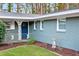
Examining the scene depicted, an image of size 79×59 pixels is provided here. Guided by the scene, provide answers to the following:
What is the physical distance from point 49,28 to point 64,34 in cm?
214

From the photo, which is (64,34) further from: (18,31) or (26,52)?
(18,31)

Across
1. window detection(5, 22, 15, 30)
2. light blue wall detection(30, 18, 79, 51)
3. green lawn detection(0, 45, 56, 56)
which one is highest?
window detection(5, 22, 15, 30)

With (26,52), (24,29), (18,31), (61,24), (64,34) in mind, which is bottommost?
(26,52)

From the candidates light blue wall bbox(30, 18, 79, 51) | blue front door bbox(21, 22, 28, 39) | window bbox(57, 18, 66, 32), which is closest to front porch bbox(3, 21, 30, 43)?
blue front door bbox(21, 22, 28, 39)

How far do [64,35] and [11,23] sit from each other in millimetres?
6175

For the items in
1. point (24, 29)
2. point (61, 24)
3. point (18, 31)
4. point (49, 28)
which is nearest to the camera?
point (61, 24)

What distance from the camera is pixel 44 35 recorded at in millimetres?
13188

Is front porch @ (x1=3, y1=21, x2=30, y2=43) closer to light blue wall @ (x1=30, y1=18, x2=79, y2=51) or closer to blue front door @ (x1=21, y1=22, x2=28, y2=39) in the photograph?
blue front door @ (x1=21, y1=22, x2=28, y2=39)

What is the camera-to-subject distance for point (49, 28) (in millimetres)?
12391

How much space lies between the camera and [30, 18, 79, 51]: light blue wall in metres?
Answer: 9.51

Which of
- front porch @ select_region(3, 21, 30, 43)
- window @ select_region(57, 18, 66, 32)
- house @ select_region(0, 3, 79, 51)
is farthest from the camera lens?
front porch @ select_region(3, 21, 30, 43)

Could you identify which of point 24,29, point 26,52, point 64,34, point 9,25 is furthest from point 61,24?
point 24,29

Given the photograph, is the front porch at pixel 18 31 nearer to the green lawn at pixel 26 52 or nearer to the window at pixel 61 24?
the green lawn at pixel 26 52

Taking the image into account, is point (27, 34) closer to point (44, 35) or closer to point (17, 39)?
point (17, 39)
